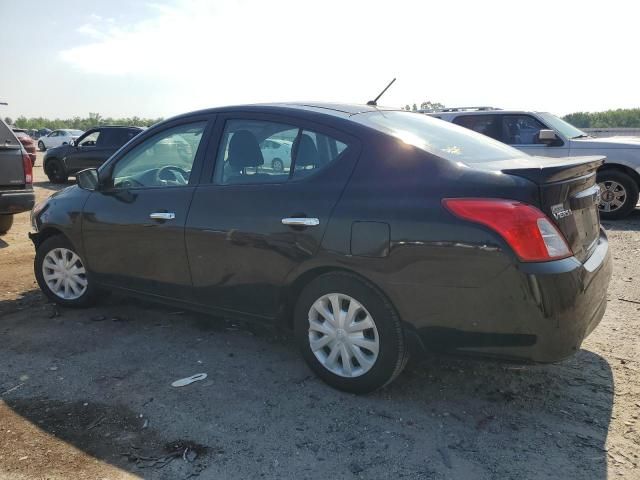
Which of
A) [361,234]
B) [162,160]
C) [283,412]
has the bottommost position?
[283,412]

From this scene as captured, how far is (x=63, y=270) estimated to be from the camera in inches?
191

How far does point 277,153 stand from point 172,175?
977 mm

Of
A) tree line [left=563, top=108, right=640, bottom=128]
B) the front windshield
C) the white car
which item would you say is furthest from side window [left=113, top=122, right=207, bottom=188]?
the white car

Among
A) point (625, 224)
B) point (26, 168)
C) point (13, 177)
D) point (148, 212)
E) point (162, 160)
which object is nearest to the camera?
point (148, 212)

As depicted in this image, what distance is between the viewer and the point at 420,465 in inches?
103

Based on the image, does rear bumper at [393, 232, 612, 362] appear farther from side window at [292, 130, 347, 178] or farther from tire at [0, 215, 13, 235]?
tire at [0, 215, 13, 235]

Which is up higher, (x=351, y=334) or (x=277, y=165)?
(x=277, y=165)

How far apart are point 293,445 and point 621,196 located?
8.38 metres

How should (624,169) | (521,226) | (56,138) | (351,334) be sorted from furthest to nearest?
(56,138)
(624,169)
(351,334)
(521,226)

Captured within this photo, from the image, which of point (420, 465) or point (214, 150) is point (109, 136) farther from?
point (420, 465)

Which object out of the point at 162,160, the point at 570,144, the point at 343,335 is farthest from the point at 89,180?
the point at 570,144

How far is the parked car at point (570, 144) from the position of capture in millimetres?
9055

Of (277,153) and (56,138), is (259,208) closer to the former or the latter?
(277,153)

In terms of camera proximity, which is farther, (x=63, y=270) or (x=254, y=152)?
(x=63, y=270)
